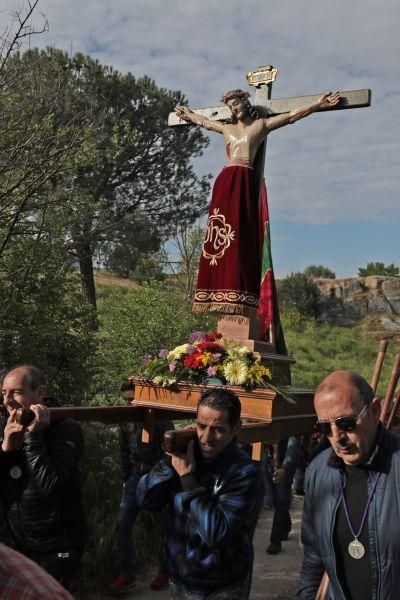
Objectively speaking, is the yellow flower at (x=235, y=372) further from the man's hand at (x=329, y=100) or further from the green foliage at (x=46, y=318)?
the green foliage at (x=46, y=318)

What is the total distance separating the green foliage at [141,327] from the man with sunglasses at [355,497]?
11.5m

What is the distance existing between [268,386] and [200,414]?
81.0 inches

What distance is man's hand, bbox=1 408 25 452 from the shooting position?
9.81ft

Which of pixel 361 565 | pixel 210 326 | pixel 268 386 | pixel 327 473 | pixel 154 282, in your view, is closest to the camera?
pixel 361 565

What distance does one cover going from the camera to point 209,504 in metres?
2.54

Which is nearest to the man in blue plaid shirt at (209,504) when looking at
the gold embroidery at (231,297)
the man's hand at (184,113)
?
the gold embroidery at (231,297)

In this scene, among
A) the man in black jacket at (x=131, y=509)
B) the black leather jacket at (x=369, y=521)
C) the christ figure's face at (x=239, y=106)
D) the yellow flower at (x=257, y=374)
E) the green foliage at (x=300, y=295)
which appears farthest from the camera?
the green foliage at (x=300, y=295)

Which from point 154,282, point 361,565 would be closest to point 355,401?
point 361,565

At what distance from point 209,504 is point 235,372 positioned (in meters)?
2.33

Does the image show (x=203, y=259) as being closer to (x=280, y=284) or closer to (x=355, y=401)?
(x=355, y=401)

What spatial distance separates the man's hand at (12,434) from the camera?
2.99 m

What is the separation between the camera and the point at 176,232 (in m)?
22.5

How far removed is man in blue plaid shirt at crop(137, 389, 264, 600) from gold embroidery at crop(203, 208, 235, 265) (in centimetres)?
306

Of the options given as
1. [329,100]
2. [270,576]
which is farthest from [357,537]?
[329,100]
